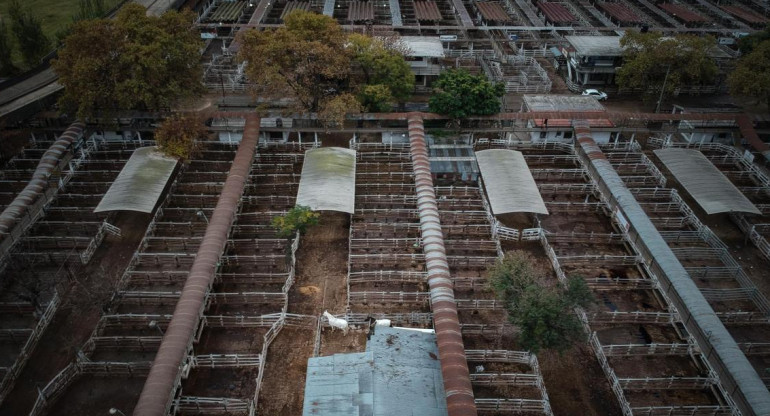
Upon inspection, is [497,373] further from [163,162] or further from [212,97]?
[212,97]

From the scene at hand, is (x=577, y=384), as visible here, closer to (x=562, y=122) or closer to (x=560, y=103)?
(x=562, y=122)

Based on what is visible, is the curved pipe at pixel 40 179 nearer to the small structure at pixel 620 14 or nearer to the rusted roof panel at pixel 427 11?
the rusted roof panel at pixel 427 11

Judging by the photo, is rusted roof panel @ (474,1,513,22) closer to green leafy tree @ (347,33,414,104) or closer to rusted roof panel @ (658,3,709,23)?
rusted roof panel @ (658,3,709,23)

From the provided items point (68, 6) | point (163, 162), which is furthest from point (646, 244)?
point (68, 6)

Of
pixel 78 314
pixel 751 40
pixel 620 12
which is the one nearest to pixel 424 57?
pixel 620 12

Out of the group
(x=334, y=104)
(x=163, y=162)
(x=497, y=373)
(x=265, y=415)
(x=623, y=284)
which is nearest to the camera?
(x=265, y=415)

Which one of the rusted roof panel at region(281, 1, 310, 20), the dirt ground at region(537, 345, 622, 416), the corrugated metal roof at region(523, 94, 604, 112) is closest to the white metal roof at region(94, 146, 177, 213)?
the dirt ground at region(537, 345, 622, 416)
